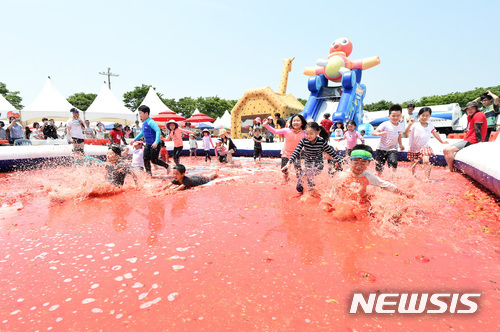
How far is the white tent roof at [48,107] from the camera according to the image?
20.7m

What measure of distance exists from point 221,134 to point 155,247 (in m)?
8.21

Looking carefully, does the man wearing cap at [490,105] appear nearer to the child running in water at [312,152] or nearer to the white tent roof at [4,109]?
the child running in water at [312,152]

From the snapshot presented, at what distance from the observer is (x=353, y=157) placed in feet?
12.8

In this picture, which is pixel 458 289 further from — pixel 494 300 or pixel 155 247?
pixel 155 247

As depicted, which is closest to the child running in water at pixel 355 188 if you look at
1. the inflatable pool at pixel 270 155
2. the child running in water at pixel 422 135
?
the inflatable pool at pixel 270 155

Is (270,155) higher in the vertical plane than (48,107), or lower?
lower

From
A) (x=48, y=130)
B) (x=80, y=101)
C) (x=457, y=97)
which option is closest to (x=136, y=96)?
(x=80, y=101)

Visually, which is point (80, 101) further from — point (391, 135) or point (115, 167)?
point (391, 135)

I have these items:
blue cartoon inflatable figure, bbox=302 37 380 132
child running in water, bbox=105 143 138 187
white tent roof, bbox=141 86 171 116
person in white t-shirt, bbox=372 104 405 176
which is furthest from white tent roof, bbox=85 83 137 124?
person in white t-shirt, bbox=372 104 405 176

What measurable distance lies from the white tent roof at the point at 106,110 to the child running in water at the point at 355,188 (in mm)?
24508

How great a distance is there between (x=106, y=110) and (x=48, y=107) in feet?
13.8

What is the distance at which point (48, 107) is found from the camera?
2153cm

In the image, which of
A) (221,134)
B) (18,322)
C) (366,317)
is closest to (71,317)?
(18,322)

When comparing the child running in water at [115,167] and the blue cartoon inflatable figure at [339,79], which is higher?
the blue cartoon inflatable figure at [339,79]
